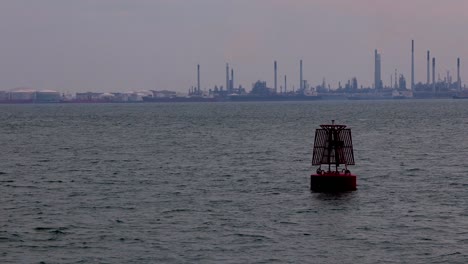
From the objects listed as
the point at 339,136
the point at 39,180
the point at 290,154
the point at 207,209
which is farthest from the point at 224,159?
the point at 207,209

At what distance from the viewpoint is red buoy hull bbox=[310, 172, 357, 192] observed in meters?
49.3

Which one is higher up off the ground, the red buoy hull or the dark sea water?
the red buoy hull

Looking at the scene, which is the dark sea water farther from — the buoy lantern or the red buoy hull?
the buoy lantern

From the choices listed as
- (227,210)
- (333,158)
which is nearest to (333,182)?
(333,158)

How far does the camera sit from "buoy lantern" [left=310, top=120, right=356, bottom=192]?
49.4 m

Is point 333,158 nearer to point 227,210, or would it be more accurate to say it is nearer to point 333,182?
point 333,182

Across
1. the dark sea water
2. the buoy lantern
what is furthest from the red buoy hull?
the dark sea water

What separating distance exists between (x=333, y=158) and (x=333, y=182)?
2.47 meters

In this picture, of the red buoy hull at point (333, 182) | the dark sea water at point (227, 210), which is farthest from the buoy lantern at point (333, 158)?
the dark sea water at point (227, 210)

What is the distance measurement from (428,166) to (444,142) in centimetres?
2907

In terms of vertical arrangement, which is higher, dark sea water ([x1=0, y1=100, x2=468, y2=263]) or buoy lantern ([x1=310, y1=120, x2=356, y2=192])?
buoy lantern ([x1=310, y1=120, x2=356, y2=192])

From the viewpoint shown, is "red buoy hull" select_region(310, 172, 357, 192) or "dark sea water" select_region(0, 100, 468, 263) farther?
"red buoy hull" select_region(310, 172, 357, 192)

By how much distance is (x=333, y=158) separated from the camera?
51.5 meters

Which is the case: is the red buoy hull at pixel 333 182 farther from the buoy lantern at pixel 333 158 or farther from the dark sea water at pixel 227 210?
the dark sea water at pixel 227 210
